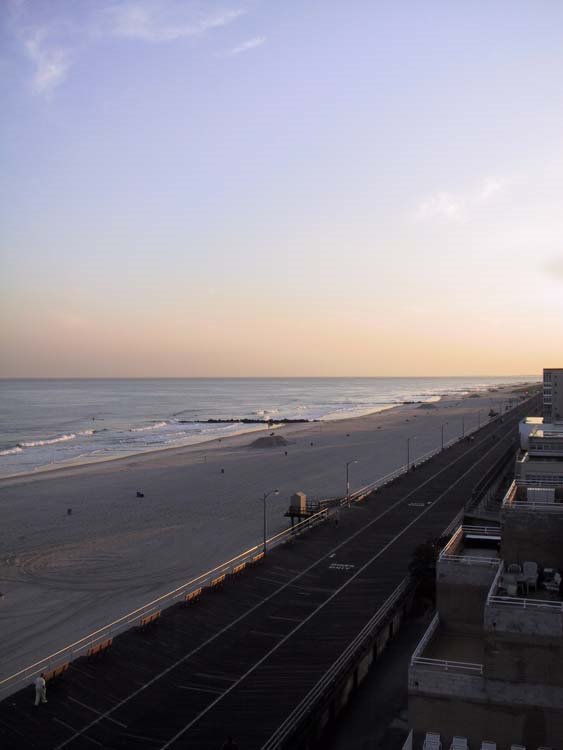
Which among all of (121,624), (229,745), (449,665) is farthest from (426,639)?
(121,624)

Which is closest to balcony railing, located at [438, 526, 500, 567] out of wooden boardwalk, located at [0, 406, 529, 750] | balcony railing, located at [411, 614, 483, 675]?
balcony railing, located at [411, 614, 483, 675]

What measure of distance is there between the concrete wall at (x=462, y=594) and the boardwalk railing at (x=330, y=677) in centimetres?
404

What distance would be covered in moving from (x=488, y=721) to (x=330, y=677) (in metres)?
6.46

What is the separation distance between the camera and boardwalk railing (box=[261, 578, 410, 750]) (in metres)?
15.8

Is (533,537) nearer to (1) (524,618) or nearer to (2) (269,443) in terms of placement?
(1) (524,618)

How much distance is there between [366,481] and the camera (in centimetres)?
5522

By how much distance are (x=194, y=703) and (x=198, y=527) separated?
73.3ft

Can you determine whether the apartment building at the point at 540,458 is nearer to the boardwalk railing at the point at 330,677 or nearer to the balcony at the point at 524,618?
the boardwalk railing at the point at 330,677

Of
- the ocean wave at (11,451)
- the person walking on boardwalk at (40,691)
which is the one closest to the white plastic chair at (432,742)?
the person walking on boardwalk at (40,691)

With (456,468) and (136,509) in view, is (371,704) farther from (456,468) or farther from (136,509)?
(456,468)

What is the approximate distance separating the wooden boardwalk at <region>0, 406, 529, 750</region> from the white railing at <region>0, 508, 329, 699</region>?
141 cm

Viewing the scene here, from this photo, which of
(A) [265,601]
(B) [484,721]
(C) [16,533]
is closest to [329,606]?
(A) [265,601]

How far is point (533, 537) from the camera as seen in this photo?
16.2 metres

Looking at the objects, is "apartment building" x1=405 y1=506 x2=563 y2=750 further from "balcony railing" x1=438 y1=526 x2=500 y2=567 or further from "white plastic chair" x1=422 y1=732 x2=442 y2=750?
"balcony railing" x1=438 y1=526 x2=500 y2=567
